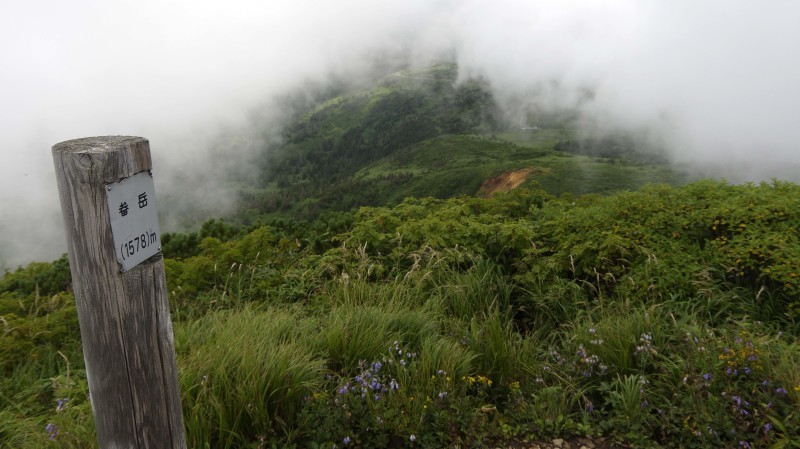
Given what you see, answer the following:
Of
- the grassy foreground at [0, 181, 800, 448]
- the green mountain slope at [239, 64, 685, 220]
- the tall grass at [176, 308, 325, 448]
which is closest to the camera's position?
the tall grass at [176, 308, 325, 448]

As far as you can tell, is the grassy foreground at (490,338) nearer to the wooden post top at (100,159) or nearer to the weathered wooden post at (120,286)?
the weathered wooden post at (120,286)

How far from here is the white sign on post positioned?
1.69 m

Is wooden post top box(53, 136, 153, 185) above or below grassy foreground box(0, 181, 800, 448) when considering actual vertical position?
above

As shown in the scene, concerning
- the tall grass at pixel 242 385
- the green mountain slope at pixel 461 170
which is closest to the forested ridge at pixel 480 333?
the tall grass at pixel 242 385

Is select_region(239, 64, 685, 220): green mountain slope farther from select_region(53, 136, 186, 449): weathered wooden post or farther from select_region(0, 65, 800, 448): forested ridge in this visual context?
select_region(53, 136, 186, 449): weathered wooden post

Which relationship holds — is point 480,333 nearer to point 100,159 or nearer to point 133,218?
point 133,218

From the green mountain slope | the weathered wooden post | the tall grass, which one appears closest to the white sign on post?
the weathered wooden post

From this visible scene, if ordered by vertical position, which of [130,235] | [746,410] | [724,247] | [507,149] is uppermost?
[130,235]

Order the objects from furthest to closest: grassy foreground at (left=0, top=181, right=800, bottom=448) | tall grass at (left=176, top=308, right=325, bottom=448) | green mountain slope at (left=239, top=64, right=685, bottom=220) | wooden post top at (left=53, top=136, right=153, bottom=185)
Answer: green mountain slope at (left=239, top=64, right=685, bottom=220)
grassy foreground at (left=0, top=181, right=800, bottom=448)
tall grass at (left=176, top=308, right=325, bottom=448)
wooden post top at (left=53, top=136, right=153, bottom=185)

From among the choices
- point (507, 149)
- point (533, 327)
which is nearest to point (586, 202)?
point (533, 327)

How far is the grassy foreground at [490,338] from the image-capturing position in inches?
112

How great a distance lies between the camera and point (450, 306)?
15.1ft

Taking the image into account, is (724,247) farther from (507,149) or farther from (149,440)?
(507,149)

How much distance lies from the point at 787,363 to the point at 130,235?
3.67m
